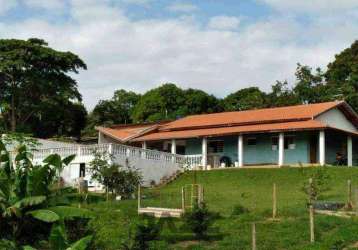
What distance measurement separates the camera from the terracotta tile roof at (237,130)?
121ft

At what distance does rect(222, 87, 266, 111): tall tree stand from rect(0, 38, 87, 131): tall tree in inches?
733

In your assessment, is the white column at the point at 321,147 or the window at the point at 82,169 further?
the white column at the point at 321,147

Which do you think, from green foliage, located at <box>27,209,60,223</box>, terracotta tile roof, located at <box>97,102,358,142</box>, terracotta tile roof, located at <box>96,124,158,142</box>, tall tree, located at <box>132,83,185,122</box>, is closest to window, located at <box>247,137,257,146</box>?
terracotta tile roof, located at <box>97,102,358,142</box>

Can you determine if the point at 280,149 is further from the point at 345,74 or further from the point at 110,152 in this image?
the point at 345,74

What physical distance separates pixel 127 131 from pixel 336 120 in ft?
45.3

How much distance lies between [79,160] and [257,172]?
345 inches

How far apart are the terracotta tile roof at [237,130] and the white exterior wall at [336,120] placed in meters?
2.15

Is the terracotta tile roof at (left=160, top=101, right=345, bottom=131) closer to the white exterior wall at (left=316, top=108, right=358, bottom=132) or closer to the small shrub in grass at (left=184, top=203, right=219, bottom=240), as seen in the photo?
the white exterior wall at (left=316, top=108, right=358, bottom=132)

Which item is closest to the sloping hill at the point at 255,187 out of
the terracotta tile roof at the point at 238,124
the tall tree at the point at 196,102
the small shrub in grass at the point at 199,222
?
the small shrub in grass at the point at 199,222

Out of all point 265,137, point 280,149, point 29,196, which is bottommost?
point 29,196

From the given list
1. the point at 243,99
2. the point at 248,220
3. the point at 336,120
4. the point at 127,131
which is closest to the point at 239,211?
the point at 248,220

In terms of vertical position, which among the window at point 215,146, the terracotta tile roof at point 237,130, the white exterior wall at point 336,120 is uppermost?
the white exterior wall at point 336,120

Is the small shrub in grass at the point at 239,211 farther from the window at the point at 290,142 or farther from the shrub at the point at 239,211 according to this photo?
the window at the point at 290,142

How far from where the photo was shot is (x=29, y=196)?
36.5ft
